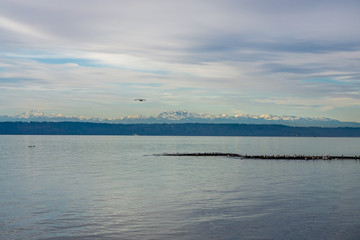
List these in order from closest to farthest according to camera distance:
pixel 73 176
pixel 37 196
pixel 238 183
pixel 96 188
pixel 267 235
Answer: pixel 267 235 < pixel 37 196 < pixel 96 188 < pixel 238 183 < pixel 73 176

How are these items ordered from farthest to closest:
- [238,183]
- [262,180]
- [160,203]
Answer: [262,180] → [238,183] → [160,203]

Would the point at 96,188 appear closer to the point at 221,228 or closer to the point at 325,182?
the point at 221,228

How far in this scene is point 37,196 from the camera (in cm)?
4456

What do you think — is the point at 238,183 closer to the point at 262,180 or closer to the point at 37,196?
the point at 262,180

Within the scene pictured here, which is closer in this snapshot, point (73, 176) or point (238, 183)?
point (238, 183)

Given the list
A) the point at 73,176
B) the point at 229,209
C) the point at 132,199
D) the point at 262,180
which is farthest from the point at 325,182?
the point at 73,176

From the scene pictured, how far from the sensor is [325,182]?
5847 centimetres

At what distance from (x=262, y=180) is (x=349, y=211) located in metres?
25.6

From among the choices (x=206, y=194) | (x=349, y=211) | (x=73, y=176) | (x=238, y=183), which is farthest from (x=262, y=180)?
(x=73, y=176)

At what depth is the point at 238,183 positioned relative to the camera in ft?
187

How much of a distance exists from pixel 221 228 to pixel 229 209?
7.21m

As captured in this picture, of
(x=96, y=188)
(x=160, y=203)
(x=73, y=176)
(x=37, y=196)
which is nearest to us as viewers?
(x=160, y=203)

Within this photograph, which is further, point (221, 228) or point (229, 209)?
point (229, 209)

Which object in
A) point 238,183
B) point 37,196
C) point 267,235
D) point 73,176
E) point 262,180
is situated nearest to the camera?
point 267,235
